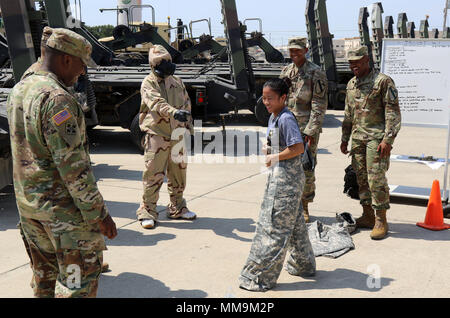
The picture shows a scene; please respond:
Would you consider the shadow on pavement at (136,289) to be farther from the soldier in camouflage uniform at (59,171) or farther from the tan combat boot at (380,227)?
the tan combat boot at (380,227)

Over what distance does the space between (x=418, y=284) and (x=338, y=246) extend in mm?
833

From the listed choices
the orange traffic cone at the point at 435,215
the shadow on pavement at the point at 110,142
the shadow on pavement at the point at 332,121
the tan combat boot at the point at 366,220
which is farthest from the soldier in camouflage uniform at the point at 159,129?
the shadow on pavement at the point at 332,121

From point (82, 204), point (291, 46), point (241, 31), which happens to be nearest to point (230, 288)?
point (82, 204)

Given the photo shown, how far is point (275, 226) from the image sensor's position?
358cm

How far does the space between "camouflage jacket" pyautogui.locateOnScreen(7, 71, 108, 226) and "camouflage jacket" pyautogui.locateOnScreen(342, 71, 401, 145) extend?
3.00 m

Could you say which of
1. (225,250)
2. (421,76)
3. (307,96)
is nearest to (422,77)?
(421,76)

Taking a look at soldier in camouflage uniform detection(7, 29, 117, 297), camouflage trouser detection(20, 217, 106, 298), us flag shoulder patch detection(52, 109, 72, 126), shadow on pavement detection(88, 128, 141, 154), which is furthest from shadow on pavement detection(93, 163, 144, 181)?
us flag shoulder patch detection(52, 109, 72, 126)

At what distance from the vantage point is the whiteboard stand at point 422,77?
5.76 m

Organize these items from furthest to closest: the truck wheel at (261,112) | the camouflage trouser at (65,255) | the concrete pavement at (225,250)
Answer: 1. the truck wheel at (261,112)
2. the concrete pavement at (225,250)
3. the camouflage trouser at (65,255)

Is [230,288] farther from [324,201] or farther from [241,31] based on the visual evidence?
[241,31]

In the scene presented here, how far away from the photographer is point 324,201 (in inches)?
242

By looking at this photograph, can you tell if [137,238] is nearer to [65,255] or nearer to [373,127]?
[65,255]

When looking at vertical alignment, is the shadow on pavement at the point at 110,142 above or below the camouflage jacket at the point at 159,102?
below

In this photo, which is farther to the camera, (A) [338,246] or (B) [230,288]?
(A) [338,246]
